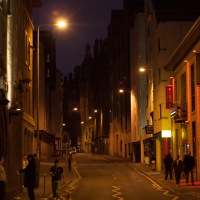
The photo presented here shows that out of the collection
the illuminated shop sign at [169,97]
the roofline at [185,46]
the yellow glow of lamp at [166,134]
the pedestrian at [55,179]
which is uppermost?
the roofline at [185,46]

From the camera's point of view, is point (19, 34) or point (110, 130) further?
point (110, 130)

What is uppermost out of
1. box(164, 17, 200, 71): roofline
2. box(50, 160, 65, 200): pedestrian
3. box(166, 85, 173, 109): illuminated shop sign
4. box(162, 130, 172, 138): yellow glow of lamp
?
box(164, 17, 200, 71): roofline

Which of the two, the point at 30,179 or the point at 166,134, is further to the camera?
the point at 166,134

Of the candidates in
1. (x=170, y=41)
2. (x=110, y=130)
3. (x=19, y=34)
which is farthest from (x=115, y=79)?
(x=19, y=34)

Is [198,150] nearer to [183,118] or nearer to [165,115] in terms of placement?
[183,118]

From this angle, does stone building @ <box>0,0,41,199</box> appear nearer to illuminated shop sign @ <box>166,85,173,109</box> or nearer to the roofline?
the roofline

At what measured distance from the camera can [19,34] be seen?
27922mm

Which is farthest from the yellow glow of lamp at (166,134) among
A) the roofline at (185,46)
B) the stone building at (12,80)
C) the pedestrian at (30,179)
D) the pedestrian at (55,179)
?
the pedestrian at (30,179)

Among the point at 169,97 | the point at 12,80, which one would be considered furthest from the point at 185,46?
the point at 12,80

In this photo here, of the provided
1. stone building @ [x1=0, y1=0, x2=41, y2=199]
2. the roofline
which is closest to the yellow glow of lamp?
the roofline

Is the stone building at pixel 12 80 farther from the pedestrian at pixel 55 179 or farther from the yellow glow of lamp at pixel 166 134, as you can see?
the yellow glow of lamp at pixel 166 134

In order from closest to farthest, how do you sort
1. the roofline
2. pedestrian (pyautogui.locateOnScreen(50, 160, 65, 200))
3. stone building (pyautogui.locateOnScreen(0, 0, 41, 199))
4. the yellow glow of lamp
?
stone building (pyautogui.locateOnScreen(0, 0, 41, 199)) → pedestrian (pyautogui.locateOnScreen(50, 160, 65, 200)) → the roofline → the yellow glow of lamp

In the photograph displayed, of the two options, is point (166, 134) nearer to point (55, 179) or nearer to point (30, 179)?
point (55, 179)

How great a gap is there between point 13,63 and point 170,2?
27398 mm
